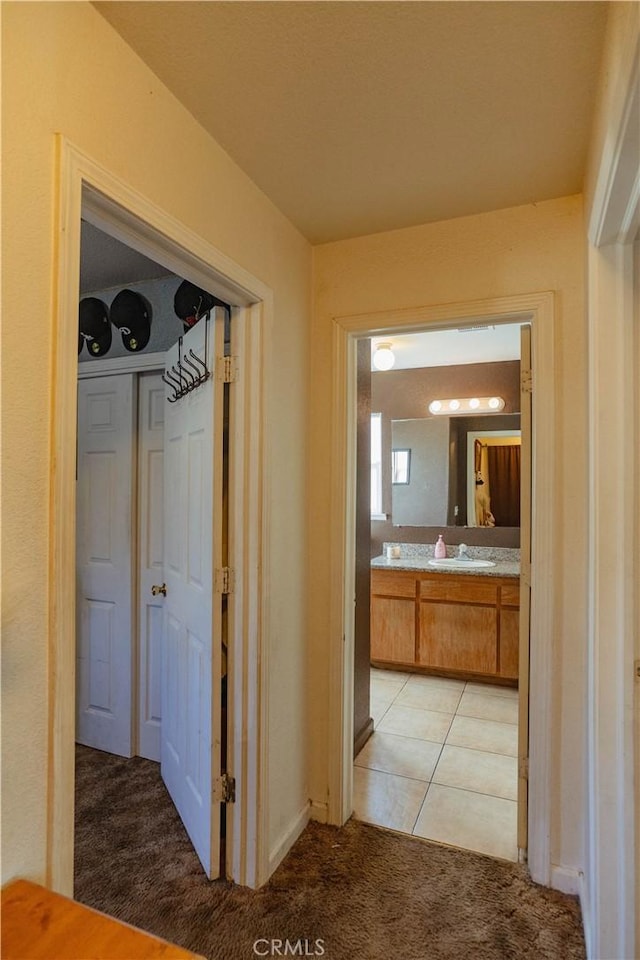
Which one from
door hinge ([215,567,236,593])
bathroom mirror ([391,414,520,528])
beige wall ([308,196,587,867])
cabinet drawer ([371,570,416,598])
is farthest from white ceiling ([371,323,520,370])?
door hinge ([215,567,236,593])

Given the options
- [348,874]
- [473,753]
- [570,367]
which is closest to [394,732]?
[473,753]

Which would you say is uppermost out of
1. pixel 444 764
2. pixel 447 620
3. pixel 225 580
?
pixel 225 580

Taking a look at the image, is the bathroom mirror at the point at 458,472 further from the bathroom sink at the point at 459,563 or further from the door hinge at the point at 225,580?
the door hinge at the point at 225,580

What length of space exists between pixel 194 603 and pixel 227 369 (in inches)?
36.3

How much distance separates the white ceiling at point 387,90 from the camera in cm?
110

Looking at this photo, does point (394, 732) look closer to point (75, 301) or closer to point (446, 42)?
point (75, 301)

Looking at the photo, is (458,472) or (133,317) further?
(458,472)

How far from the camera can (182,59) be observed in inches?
47.7

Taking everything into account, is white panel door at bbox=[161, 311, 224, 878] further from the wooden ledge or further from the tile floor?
the wooden ledge

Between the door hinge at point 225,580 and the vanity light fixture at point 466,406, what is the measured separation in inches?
117

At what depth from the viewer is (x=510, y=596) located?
11.3ft

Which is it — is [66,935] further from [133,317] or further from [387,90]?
[133,317]

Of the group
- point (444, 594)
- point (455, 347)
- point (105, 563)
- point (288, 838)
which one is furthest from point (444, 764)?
point (455, 347)

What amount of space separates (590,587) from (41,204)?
1706 mm
